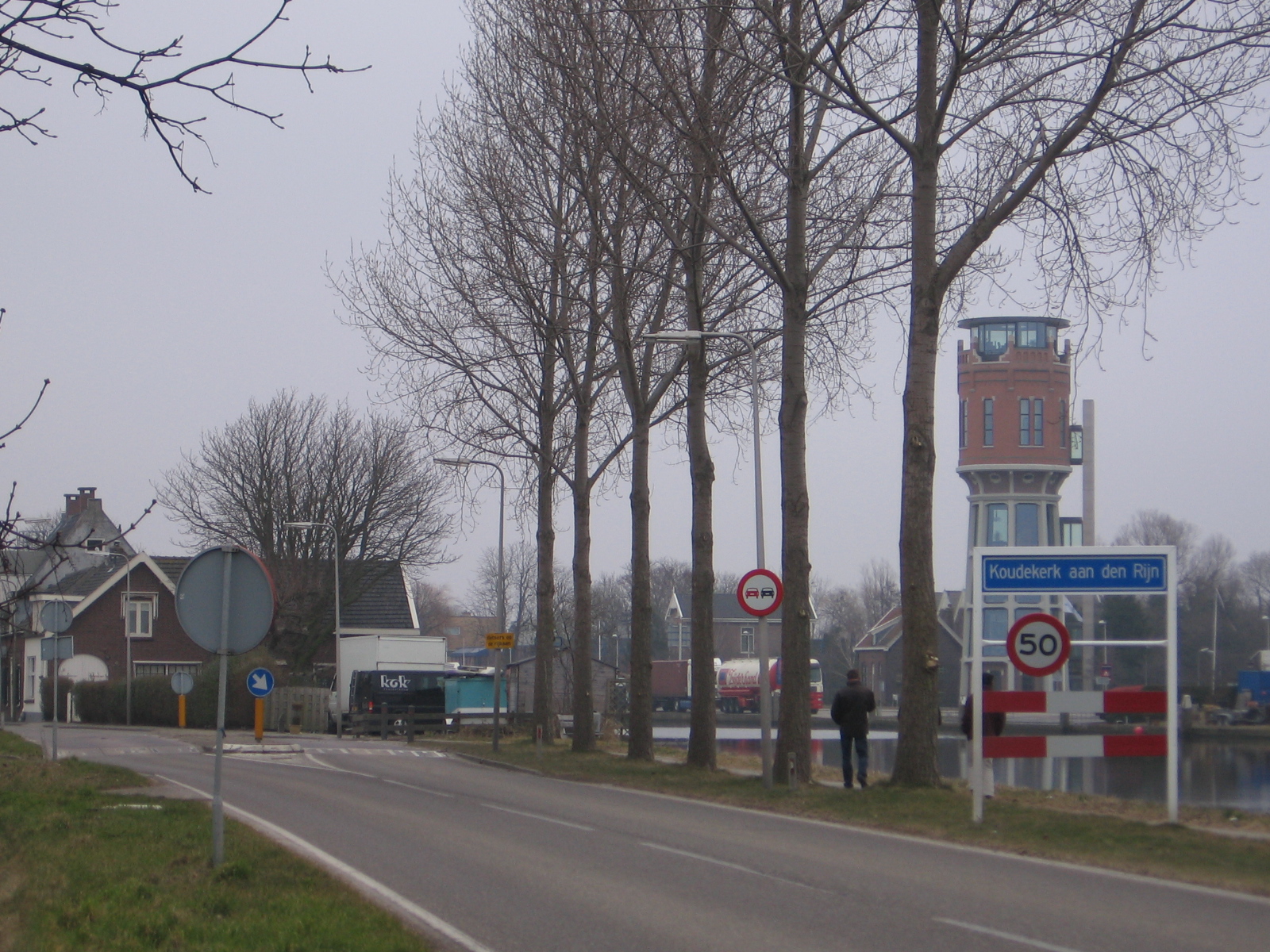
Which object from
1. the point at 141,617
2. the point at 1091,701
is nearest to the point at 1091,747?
the point at 1091,701

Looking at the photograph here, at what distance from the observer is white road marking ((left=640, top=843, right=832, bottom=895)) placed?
9852 mm

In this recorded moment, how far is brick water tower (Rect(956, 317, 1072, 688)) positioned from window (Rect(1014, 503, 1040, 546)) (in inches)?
1.4

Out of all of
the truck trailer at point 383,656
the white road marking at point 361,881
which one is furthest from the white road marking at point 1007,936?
the truck trailer at point 383,656

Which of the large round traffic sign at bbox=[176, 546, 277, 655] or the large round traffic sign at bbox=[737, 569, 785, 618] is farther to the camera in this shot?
the large round traffic sign at bbox=[737, 569, 785, 618]

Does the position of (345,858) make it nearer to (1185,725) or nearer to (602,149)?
(602,149)

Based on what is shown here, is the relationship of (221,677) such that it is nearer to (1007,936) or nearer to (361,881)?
(361,881)

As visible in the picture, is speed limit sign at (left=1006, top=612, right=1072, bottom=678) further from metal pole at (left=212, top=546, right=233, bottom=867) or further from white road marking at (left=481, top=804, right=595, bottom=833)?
metal pole at (left=212, top=546, right=233, bottom=867)

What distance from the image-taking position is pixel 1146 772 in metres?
26.9

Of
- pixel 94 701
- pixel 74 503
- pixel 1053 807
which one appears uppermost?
pixel 74 503

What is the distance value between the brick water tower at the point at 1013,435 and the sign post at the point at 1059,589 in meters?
46.0

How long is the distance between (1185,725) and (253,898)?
22.6 metres

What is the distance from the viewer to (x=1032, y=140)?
16484mm

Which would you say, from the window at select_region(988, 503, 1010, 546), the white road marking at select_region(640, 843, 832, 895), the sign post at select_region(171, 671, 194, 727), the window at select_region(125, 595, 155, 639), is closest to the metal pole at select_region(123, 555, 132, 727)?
the window at select_region(125, 595, 155, 639)

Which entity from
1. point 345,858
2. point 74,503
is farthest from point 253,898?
point 74,503
